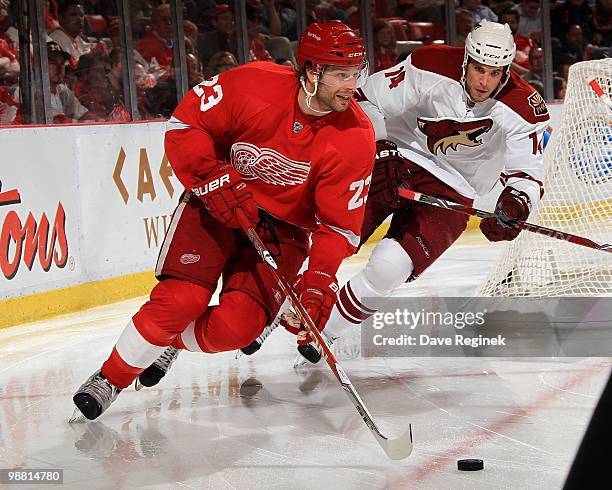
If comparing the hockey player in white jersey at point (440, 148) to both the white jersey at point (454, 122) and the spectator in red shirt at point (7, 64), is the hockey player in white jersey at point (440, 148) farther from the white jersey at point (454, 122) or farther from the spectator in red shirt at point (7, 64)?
the spectator in red shirt at point (7, 64)

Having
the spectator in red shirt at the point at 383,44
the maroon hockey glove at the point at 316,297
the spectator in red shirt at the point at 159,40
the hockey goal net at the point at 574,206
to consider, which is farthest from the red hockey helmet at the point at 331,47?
the spectator in red shirt at the point at 383,44

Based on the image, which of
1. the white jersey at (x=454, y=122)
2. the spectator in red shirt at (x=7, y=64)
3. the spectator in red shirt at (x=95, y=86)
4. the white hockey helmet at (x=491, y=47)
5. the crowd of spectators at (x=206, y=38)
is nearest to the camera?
the white hockey helmet at (x=491, y=47)

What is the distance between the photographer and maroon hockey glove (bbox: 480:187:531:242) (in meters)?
3.28

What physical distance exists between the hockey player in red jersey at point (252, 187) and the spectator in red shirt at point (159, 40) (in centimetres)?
313

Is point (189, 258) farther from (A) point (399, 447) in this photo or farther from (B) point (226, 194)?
(A) point (399, 447)

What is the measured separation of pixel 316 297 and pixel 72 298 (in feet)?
7.45

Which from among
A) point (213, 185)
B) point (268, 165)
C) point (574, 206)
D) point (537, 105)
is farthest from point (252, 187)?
point (574, 206)

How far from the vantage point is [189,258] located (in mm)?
2713

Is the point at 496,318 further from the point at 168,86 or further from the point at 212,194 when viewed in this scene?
the point at 168,86

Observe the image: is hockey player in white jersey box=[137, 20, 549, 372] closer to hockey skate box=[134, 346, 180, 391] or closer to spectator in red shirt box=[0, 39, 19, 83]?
hockey skate box=[134, 346, 180, 391]

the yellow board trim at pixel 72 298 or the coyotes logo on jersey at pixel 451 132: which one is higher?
the coyotes logo on jersey at pixel 451 132

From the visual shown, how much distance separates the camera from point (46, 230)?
4398 mm

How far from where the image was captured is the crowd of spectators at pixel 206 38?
200 inches

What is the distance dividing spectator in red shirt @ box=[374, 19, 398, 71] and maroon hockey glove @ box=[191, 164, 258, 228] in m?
4.98
